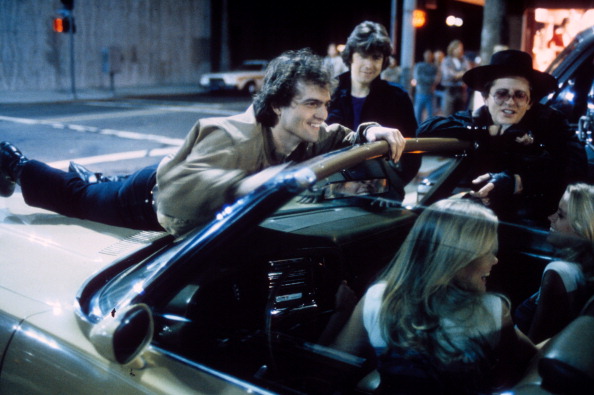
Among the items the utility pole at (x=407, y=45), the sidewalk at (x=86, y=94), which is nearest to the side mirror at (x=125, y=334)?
the utility pole at (x=407, y=45)

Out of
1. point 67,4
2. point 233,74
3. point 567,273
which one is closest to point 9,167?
point 567,273

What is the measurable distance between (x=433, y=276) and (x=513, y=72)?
1.78m

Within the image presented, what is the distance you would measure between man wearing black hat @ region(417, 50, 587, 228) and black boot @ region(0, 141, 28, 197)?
225 centimetres

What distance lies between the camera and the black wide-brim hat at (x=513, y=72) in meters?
3.09

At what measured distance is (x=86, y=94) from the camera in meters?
21.4

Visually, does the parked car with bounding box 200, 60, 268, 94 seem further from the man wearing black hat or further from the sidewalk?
the man wearing black hat

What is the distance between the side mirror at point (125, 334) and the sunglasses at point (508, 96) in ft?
7.05

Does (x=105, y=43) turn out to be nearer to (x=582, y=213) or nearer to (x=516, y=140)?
(x=516, y=140)

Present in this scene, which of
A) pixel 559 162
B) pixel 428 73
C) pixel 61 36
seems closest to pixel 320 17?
pixel 61 36

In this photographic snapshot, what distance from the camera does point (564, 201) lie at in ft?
6.98

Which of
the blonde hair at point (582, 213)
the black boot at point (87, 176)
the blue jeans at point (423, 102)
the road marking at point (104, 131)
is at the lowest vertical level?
the road marking at point (104, 131)

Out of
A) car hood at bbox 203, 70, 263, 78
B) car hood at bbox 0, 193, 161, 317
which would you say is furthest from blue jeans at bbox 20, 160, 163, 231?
car hood at bbox 203, 70, 263, 78

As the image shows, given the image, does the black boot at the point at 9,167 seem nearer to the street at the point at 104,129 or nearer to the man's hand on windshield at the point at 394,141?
the man's hand on windshield at the point at 394,141

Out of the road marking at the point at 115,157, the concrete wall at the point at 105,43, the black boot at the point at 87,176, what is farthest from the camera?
the concrete wall at the point at 105,43
